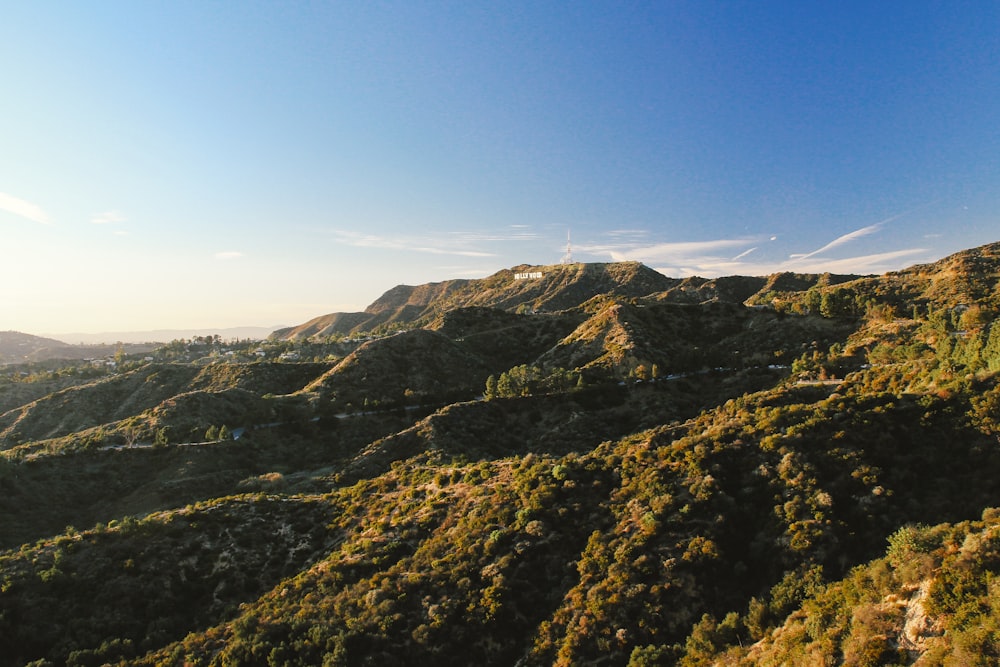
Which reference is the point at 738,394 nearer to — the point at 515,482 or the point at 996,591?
the point at 515,482

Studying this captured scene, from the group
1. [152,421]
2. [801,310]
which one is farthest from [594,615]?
[801,310]

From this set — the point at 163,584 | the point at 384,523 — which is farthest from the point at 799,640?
the point at 163,584

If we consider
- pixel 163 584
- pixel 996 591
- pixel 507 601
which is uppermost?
pixel 996 591

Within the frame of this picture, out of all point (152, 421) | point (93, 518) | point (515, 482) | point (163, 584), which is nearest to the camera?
point (163, 584)

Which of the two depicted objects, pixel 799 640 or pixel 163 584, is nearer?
pixel 799 640

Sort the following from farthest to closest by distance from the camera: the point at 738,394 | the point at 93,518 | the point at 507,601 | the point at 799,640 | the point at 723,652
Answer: the point at 738,394 < the point at 93,518 < the point at 507,601 < the point at 723,652 < the point at 799,640

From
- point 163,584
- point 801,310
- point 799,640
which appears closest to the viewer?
point 799,640

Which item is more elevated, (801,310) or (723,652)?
(801,310)

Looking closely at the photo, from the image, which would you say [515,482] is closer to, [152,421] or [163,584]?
[163,584]

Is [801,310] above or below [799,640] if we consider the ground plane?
above
